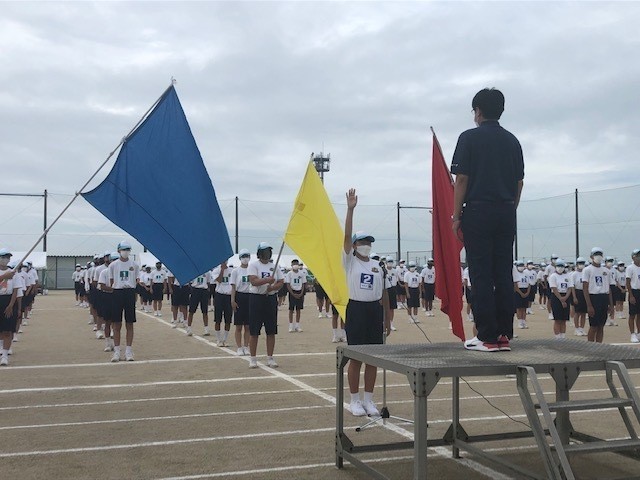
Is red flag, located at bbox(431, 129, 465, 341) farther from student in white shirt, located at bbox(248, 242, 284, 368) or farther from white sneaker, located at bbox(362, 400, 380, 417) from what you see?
student in white shirt, located at bbox(248, 242, 284, 368)

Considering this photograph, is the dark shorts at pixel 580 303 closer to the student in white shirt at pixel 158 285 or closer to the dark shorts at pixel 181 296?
the dark shorts at pixel 181 296

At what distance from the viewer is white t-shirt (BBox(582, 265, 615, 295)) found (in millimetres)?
12617

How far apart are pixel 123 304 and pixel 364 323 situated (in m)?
5.99

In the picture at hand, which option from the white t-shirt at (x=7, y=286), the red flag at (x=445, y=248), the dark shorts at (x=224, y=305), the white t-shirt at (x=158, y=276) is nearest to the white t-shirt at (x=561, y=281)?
the dark shorts at (x=224, y=305)

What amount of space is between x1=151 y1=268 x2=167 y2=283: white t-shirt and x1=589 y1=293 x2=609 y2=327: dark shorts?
1662 centimetres

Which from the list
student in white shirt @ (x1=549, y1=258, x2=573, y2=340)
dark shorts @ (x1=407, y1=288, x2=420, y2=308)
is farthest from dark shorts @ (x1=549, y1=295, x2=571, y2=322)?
dark shorts @ (x1=407, y1=288, x2=420, y2=308)

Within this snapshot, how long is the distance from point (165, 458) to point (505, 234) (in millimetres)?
3483

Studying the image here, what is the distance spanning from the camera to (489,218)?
17.3ft

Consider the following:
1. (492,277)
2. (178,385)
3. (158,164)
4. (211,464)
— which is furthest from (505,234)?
(178,385)

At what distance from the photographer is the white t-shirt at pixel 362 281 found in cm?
747

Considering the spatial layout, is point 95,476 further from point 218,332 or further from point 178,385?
point 218,332

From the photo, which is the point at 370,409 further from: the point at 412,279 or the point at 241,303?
the point at 412,279

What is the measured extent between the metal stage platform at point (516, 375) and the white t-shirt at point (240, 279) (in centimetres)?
711

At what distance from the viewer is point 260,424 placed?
6895mm
